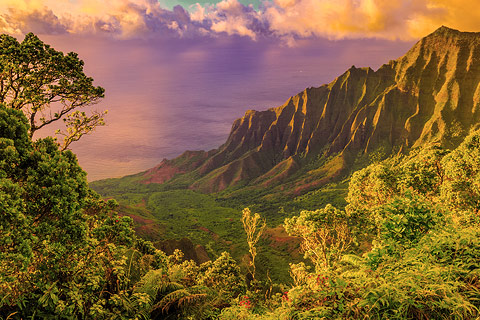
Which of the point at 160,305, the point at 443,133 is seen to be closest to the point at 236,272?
the point at 160,305

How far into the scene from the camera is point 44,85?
547 inches

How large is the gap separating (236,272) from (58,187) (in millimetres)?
18476

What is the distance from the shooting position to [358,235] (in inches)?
669

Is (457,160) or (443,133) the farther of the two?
(443,133)

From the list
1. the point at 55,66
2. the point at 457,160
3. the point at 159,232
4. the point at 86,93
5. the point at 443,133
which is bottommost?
the point at 159,232

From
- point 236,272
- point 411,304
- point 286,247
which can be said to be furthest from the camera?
point 286,247

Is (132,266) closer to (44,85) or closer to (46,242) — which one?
(46,242)

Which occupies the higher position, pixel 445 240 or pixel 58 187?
pixel 58 187

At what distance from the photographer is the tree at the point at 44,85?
12258 mm

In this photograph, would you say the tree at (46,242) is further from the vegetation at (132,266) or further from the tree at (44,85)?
the tree at (44,85)

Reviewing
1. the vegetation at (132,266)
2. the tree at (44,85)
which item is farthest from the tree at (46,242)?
the tree at (44,85)

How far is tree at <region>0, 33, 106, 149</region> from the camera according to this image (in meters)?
12.3

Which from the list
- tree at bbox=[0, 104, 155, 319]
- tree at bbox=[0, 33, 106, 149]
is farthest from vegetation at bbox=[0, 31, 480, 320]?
tree at bbox=[0, 33, 106, 149]

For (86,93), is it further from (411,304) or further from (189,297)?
(411,304)
